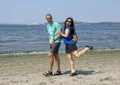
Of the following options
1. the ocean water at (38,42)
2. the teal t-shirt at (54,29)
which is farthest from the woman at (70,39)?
the ocean water at (38,42)

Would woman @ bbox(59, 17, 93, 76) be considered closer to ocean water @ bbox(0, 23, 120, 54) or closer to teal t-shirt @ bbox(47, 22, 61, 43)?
teal t-shirt @ bbox(47, 22, 61, 43)

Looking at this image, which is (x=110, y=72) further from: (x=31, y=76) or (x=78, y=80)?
(x=31, y=76)

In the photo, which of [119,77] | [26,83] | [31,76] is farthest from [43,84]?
[119,77]

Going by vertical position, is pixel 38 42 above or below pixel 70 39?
below

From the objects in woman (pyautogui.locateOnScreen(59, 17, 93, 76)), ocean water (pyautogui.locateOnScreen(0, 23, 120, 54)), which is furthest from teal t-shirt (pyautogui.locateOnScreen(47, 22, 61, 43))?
ocean water (pyautogui.locateOnScreen(0, 23, 120, 54))

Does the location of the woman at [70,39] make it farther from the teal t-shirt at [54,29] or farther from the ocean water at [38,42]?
the ocean water at [38,42]

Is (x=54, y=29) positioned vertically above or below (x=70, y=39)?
above

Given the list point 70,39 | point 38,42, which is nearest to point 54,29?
point 70,39

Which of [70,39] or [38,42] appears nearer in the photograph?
[70,39]

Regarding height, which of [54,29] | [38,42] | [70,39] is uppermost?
[54,29]

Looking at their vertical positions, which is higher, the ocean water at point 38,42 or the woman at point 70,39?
the woman at point 70,39

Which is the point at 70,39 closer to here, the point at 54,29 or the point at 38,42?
the point at 54,29

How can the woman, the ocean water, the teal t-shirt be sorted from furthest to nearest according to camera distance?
the ocean water
the teal t-shirt
the woman

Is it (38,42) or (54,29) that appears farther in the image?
(38,42)
